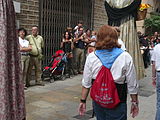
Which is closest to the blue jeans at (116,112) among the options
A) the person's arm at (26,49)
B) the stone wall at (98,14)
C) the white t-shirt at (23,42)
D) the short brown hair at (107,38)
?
the short brown hair at (107,38)

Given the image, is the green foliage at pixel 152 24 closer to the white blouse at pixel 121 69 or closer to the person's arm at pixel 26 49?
the person's arm at pixel 26 49

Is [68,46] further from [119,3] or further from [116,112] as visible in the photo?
[116,112]

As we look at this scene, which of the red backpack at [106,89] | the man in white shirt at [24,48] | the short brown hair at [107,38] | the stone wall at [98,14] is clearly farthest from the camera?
the stone wall at [98,14]

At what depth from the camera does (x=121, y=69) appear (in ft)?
10.3

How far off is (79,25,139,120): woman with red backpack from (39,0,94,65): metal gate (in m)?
6.68

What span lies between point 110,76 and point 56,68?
5976 mm

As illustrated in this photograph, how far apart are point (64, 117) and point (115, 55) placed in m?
2.67

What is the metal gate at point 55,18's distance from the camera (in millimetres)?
9883

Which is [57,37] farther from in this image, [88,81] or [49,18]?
[88,81]

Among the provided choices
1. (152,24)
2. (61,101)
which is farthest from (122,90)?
(152,24)

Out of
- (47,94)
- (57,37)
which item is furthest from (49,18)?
(47,94)

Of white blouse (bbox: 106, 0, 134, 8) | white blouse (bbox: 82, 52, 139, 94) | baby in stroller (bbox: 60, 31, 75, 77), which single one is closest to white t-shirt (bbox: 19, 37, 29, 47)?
baby in stroller (bbox: 60, 31, 75, 77)

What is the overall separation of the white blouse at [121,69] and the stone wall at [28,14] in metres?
5.73

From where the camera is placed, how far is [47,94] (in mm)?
7320
